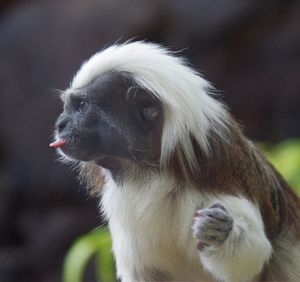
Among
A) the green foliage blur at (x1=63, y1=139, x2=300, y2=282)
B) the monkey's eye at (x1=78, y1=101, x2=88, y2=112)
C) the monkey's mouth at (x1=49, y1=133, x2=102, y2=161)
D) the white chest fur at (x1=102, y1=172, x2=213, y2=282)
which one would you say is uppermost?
the monkey's eye at (x1=78, y1=101, x2=88, y2=112)

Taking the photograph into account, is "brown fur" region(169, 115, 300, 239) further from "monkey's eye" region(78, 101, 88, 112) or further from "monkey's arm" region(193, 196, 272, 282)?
"monkey's eye" region(78, 101, 88, 112)

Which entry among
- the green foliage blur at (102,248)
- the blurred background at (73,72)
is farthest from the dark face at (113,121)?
the blurred background at (73,72)

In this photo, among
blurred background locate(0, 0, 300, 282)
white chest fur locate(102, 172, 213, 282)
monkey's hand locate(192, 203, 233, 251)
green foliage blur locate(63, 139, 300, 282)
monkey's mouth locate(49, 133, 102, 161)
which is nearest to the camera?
monkey's hand locate(192, 203, 233, 251)

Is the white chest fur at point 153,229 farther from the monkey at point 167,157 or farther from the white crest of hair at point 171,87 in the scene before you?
the white crest of hair at point 171,87

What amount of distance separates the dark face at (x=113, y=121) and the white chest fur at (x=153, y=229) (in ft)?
0.46

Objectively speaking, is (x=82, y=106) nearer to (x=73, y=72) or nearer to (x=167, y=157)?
(x=167, y=157)

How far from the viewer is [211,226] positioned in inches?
127

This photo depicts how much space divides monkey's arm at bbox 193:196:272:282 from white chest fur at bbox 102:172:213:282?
15cm

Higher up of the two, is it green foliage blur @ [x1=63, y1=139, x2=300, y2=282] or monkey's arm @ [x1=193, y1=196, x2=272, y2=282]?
monkey's arm @ [x1=193, y1=196, x2=272, y2=282]

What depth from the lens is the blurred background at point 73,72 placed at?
7516mm

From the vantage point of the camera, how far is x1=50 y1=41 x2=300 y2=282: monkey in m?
3.37

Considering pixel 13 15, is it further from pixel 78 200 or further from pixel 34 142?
pixel 78 200

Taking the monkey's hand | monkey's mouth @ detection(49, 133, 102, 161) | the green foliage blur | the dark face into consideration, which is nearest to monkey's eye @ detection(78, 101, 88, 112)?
the dark face

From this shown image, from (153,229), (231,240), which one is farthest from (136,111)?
(231,240)
